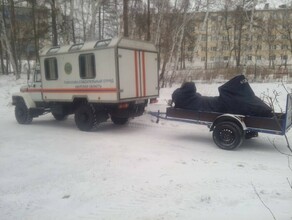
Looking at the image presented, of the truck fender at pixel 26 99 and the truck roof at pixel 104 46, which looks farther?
the truck fender at pixel 26 99

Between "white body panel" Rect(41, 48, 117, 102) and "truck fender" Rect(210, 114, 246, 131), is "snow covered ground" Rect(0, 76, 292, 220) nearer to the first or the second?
"truck fender" Rect(210, 114, 246, 131)

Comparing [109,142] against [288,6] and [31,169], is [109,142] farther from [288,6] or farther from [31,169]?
[288,6]

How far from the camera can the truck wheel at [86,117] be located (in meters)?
10.2

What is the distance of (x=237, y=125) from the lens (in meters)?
7.66

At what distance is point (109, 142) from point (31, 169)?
2584 mm

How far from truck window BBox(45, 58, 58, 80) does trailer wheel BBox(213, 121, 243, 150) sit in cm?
606

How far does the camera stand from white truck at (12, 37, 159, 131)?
9422mm

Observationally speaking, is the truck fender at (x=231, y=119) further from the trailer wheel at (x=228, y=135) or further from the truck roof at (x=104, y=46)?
the truck roof at (x=104, y=46)

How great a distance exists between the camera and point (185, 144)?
8367 mm

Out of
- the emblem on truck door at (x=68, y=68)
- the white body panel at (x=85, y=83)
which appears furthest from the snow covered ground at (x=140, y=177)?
the emblem on truck door at (x=68, y=68)

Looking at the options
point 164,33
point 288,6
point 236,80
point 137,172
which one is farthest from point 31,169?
point 288,6

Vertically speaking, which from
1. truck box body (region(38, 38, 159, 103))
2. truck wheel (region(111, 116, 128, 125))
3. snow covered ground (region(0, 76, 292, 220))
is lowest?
snow covered ground (region(0, 76, 292, 220))

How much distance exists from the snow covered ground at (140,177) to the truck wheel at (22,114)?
2387mm

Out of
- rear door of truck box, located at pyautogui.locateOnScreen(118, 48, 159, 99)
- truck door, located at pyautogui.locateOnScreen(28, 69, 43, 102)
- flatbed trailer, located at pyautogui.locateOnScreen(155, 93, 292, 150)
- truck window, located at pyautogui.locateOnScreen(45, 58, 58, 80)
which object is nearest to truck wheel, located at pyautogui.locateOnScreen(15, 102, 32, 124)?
truck door, located at pyautogui.locateOnScreen(28, 69, 43, 102)
